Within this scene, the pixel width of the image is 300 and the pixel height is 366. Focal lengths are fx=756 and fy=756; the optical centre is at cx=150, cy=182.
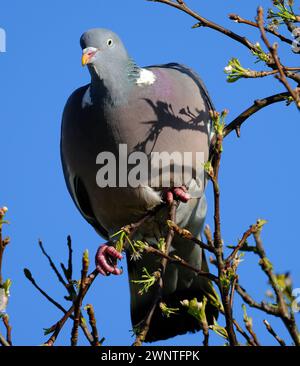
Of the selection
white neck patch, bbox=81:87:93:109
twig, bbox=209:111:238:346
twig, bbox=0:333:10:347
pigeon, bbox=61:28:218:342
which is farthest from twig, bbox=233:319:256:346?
white neck patch, bbox=81:87:93:109

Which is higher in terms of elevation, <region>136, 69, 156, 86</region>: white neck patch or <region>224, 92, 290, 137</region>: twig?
<region>136, 69, 156, 86</region>: white neck patch

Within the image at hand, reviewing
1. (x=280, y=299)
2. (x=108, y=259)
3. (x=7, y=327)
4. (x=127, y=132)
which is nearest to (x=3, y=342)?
(x=7, y=327)

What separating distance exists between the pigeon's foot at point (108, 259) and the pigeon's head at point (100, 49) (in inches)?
38.3

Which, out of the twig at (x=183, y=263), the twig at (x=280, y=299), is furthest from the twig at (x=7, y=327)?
the twig at (x=280, y=299)

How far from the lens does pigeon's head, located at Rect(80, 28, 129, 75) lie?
4102mm

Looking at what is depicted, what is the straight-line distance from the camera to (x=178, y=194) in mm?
4230

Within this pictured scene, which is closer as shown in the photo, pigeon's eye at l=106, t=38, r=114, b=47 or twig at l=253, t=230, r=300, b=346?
twig at l=253, t=230, r=300, b=346

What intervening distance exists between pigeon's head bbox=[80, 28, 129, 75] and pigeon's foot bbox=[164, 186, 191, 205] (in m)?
0.77

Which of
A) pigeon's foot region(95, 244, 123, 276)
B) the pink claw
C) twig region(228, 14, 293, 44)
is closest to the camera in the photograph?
twig region(228, 14, 293, 44)

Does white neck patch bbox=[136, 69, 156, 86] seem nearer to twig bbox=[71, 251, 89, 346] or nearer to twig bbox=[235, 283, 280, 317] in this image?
twig bbox=[71, 251, 89, 346]

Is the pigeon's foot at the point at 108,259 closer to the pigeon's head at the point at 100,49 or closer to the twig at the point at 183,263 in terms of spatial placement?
the pigeon's head at the point at 100,49

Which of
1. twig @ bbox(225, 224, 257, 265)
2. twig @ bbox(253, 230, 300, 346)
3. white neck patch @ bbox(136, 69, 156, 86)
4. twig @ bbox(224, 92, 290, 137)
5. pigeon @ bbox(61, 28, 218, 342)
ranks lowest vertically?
twig @ bbox(253, 230, 300, 346)

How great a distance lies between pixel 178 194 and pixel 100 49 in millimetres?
910
